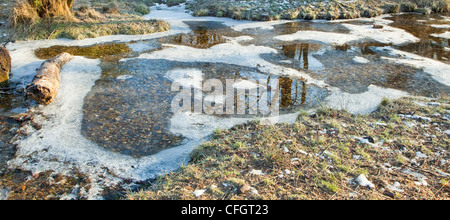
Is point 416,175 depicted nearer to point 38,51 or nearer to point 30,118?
point 30,118

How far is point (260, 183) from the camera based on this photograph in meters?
3.10

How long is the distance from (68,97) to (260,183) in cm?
450

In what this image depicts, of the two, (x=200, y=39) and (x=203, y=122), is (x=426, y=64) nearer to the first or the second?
(x=203, y=122)

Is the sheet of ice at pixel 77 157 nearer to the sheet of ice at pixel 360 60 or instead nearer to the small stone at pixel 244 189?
the small stone at pixel 244 189

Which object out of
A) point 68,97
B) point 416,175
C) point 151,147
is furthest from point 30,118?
point 416,175

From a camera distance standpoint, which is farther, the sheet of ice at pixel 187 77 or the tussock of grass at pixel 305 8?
the tussock of grass at pixel 305 8

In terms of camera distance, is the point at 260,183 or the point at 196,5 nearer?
the point at 260,183

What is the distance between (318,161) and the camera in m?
3.49

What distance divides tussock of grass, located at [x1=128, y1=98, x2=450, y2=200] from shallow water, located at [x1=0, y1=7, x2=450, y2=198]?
56 centimetres

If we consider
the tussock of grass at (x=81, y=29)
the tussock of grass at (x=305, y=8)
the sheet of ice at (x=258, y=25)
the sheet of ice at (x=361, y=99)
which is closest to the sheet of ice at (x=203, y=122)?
the sheet of ice at (x=361, y=99)

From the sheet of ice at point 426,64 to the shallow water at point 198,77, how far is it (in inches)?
1.0

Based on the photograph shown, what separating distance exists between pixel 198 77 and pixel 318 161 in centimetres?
400

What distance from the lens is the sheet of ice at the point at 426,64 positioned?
23.0 feet

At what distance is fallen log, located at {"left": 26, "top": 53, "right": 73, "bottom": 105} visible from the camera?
521cm
